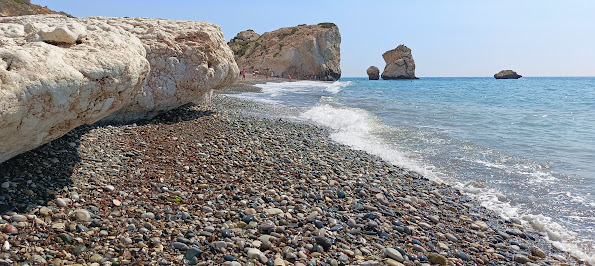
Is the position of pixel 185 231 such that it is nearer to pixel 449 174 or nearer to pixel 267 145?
pixel 267 145

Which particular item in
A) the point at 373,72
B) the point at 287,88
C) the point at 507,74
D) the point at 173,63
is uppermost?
the point at 507,74

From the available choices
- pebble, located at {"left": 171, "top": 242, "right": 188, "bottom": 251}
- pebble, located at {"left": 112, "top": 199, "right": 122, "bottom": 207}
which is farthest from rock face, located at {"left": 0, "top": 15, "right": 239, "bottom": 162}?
pebble, located at {"left": 171, "top": 242, "right": 188, "bottom": 251}

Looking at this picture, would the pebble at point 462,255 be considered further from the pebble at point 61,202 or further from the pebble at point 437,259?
the pebble at point 61,202

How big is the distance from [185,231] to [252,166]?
292 cm

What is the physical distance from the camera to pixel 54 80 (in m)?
4.39

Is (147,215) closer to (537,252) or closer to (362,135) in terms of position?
(537,252)

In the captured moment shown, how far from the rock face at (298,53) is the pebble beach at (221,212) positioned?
68.2 m

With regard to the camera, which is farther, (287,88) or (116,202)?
(287,88)

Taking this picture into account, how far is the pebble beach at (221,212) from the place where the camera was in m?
4.20

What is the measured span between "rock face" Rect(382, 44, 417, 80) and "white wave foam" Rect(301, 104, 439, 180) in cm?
10161

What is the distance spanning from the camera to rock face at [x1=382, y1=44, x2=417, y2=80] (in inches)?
4496

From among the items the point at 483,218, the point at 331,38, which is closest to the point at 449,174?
the point at 483,218

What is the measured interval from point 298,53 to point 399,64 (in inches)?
1949

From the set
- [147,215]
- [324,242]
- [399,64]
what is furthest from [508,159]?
[399,64]
